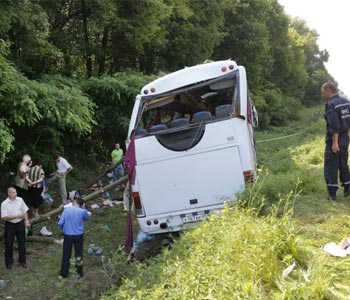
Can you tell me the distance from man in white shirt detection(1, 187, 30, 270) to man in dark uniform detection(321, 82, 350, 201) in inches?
223

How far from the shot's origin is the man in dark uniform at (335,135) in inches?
275

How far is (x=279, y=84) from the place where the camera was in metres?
52.3

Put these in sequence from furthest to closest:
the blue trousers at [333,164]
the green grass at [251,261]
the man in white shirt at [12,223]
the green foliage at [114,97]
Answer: the green foliage at [114,97] → the man in white shirt at [12,223] → the blue trousers at [333,164] → the green grass at [251,261]

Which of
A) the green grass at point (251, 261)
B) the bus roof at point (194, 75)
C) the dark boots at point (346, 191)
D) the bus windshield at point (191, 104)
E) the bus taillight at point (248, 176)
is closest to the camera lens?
the green grass at point (251, 261)

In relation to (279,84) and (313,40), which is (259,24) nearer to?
(279,84)

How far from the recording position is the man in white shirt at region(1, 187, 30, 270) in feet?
28.8

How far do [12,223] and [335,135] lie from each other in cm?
609

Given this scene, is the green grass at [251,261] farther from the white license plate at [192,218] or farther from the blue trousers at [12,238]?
the blue trousers at [12,238]

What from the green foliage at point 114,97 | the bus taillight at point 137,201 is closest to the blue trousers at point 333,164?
the bus taillight at point 137,201

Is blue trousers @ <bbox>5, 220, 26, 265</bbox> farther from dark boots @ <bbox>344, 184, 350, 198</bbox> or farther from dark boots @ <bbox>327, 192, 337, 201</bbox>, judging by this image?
dark boots @ <bbox>344, 184, 350, 198</bbox>

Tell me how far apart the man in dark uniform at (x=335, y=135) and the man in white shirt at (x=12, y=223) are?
5.67 metres

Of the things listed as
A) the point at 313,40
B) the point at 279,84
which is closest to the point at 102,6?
the point at 279,84

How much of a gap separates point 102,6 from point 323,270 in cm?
1446

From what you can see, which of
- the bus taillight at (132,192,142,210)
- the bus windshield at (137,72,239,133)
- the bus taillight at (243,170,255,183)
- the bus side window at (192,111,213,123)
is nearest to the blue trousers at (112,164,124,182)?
the bus windshield at (137,72,239,133)
